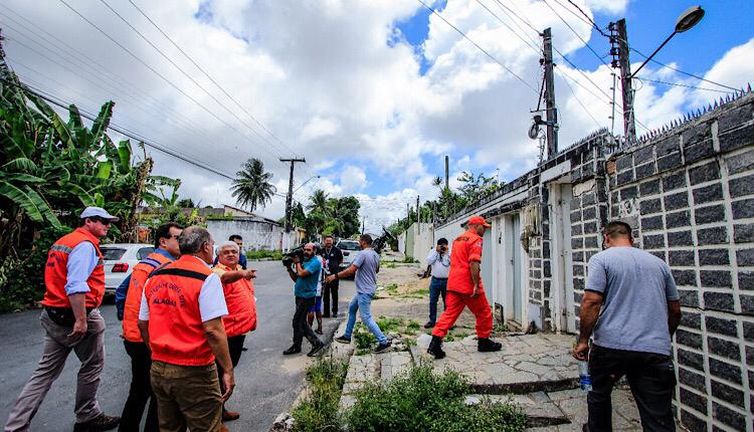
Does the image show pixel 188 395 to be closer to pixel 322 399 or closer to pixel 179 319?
pixel 179 319

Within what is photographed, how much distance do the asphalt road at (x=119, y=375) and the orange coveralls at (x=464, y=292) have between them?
6.49ft

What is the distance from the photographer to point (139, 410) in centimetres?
296

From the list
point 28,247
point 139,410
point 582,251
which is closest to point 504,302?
point 582,251

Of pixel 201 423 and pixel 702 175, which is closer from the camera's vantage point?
pixel 201 423

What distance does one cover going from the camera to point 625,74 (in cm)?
916

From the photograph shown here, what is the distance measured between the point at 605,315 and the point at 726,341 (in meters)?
0.88

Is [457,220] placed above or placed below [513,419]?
above

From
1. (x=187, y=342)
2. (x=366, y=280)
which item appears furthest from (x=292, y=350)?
(x=187, y=342)

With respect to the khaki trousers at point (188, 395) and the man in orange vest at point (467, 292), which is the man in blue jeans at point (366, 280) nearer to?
the man in orange vest at point (467, 292)

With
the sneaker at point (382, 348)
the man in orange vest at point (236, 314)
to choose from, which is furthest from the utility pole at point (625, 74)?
the man in orange vest at point (236, 314)

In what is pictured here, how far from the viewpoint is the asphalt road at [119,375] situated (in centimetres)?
373

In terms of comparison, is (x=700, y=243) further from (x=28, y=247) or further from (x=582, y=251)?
(x=28, y=247)

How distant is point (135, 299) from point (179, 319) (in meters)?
1.05

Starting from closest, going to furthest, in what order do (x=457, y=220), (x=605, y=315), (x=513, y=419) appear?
(x=605, y=315) < (x=513, y=419) < (x=457, y=220)
